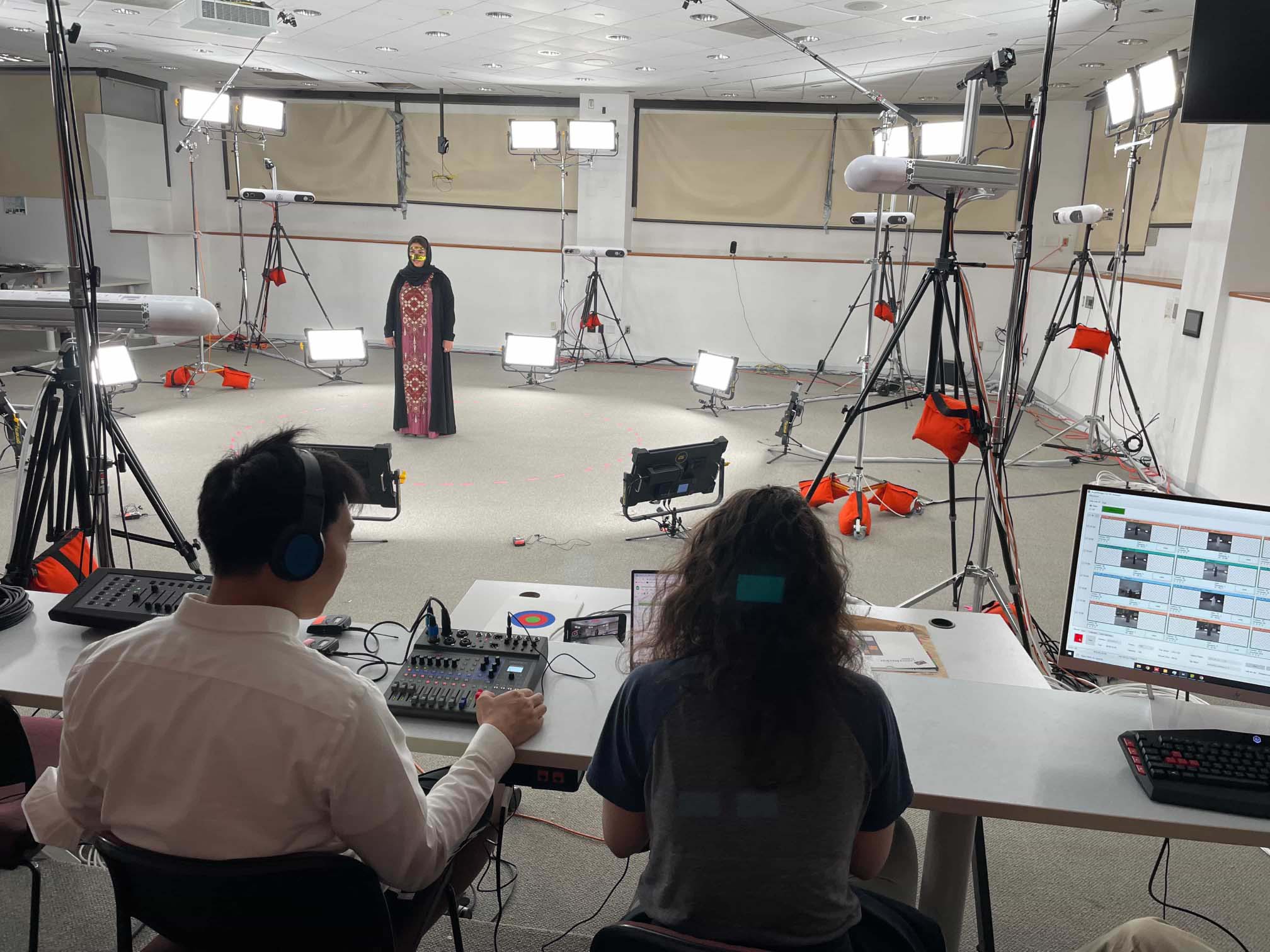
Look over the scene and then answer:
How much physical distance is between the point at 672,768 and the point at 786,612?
0.79 ft

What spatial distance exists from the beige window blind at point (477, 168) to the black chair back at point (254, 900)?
32.0 ft

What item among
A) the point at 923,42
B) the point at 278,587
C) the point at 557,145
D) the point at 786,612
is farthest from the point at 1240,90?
the point at 557,145

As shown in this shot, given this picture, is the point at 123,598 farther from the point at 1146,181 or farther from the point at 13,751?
the point at 1146,181

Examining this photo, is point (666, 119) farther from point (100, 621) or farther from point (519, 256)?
point (100, 621)

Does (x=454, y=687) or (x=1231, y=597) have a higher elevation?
(x=1231, y=597)

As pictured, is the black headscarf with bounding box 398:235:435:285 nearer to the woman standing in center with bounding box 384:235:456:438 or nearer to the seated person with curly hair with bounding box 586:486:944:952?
the woman standing in center with bounding box 384:235:456:438

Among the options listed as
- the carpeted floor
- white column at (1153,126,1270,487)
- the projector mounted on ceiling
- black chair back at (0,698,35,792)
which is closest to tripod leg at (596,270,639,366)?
the carpeted floor

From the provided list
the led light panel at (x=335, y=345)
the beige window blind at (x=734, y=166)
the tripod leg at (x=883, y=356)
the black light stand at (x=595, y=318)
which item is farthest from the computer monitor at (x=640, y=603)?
the beige window blind at (x=734, y=166)

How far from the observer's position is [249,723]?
1101mm

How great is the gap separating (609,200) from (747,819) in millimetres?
9522

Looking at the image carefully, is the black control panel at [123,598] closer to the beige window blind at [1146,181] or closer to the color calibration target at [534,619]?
the color calibration target at [534,619]

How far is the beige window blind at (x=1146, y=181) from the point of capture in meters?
6.52

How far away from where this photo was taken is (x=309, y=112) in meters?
10.4

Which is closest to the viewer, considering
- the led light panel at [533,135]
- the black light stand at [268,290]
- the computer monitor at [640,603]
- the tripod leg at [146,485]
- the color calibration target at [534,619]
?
the computer monitor at [640,603]
